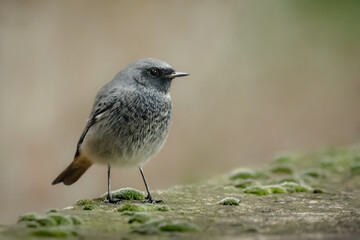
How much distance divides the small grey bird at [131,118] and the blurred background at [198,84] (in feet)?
14.3

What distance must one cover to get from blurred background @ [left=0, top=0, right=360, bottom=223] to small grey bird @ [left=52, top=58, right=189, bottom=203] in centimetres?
435

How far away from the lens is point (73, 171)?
193 inches

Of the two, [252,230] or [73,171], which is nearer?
[252,230]

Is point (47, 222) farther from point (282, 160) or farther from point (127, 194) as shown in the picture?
point (282, 160)

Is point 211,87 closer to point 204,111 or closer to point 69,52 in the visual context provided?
point 204,111

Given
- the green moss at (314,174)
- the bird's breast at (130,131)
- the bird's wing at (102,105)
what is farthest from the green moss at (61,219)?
the green moss at (314,174)

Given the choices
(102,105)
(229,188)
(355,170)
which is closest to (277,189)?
(229,188)

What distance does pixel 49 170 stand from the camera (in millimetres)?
9578

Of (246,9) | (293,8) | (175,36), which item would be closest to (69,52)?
(175,36)

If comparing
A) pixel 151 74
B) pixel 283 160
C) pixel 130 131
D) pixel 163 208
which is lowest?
pixel 163 208

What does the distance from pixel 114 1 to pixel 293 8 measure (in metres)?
3.80

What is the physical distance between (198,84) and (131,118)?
21.7 ft

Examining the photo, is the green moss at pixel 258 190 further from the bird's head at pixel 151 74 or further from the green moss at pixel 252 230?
the green moss at pixel 252 230

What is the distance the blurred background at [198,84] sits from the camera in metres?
9.59
